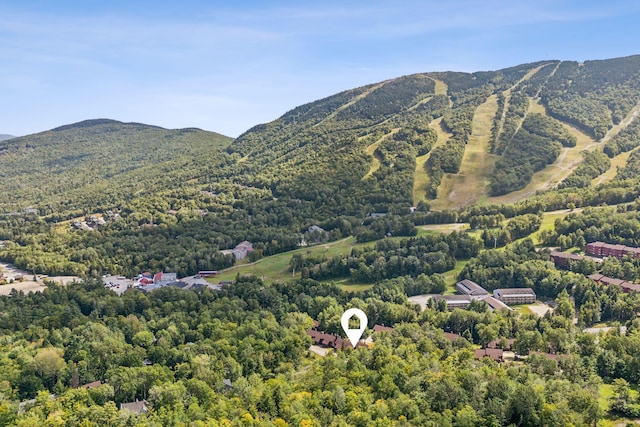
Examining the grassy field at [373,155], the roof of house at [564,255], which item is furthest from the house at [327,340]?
the grassy field at [373,155]

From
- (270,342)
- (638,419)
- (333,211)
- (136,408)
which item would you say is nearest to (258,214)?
(333,211)

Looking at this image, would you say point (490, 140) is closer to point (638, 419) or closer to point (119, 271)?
point (119, 271)

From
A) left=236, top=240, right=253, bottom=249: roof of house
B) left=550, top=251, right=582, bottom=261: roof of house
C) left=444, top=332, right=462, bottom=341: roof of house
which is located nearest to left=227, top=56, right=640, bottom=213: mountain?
left=236, top=240, right=253, bottom=249: roof of house

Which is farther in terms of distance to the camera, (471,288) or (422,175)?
(422,175)

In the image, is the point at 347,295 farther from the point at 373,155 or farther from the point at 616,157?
the point at 616,157

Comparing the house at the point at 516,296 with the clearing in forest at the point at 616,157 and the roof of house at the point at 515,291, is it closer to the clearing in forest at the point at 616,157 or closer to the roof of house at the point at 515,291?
the roof of house at the point at 515,291

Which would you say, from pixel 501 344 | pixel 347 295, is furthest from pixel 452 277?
pixel 501 344
